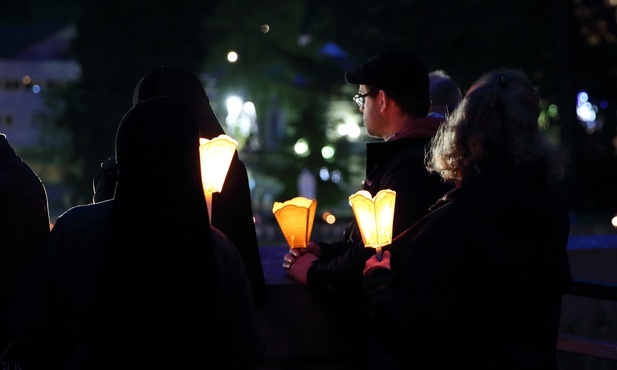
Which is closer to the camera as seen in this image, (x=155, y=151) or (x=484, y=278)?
(x=155, y=151)

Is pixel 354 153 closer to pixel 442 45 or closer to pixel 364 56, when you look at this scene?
pixel 364 56

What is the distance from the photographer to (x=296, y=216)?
4.02 meters

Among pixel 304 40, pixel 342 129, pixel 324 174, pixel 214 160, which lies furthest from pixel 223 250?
pixel 304 40

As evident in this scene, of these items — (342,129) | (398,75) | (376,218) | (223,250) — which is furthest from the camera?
(342,129)

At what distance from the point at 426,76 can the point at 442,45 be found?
27.6m

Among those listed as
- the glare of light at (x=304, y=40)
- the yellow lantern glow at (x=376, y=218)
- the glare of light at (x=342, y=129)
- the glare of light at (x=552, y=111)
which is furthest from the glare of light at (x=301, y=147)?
the yellow lantern glow at (x=376, y=218)

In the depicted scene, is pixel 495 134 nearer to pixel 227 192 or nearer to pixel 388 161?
pixel 388 161

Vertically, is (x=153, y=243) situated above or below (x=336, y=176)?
below

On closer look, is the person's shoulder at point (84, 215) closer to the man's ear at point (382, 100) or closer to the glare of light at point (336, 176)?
the man's ear at point (382, 100)

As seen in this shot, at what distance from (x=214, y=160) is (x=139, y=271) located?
778mm

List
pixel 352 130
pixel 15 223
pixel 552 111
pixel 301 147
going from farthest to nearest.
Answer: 1. pixel 352 130
2. pixel 552 111
3. pixel 301 147
4. pixel 15 223

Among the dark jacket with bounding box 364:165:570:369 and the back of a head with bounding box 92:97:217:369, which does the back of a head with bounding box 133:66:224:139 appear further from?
the dark jacket with bounding box 364:165:570:369

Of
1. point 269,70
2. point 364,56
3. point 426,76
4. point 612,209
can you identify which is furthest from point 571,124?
point 426,76

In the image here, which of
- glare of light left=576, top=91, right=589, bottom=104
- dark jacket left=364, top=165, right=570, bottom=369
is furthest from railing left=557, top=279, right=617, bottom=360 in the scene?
glare of light left=576, top=91, right=589, bottom=104
